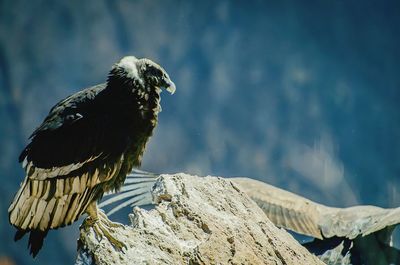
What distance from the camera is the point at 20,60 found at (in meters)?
4.04

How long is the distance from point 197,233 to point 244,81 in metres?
2.23

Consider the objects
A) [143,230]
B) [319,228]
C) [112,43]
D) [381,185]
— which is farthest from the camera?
[381,185]

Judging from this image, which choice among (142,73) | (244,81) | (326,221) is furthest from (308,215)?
(142,73)

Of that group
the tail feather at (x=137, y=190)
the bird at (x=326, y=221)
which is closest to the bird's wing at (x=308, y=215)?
the bird at (x=326, y=221)

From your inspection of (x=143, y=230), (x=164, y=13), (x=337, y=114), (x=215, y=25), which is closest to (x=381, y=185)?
(x=337, y=114)

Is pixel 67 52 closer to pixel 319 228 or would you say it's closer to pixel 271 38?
pixel 271 38

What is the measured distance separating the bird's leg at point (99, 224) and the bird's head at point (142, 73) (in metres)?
0.65

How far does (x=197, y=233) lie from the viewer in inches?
93.4

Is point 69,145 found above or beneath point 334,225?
beneath

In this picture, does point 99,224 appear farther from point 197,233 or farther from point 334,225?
point 334,225

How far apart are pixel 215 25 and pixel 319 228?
80.5 inches

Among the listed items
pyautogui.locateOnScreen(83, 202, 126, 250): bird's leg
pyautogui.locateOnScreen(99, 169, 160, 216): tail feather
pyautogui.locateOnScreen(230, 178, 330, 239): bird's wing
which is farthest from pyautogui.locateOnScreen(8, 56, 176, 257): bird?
pyautogui.locateOnScreen(230, 178, 330, 239): bird's wing

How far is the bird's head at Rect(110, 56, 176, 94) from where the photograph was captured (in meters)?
2.33

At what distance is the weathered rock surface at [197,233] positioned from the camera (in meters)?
2.07
